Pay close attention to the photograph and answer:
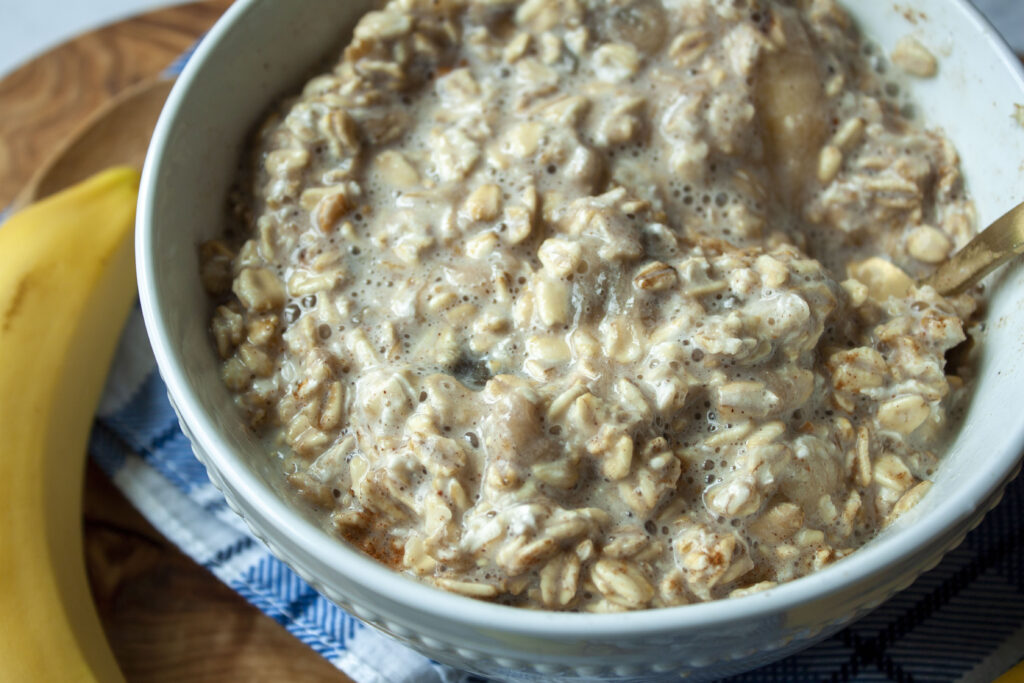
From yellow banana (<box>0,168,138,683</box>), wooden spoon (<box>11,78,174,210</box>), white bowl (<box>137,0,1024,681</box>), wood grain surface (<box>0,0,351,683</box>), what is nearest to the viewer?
white bowl (<box>137,0,1024,681</box>)

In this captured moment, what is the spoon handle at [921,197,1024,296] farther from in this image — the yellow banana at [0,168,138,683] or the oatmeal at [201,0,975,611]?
the yellow banana at [0,168,138,683]

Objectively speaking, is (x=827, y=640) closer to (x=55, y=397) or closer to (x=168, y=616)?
(x=168, y=616)

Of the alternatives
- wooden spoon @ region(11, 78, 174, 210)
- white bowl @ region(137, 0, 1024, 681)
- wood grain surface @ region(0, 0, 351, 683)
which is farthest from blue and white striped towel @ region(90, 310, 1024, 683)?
wooden spoon @ region(11, 78, 174, 210)

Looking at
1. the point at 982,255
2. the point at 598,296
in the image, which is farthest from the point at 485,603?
the point at 982,255

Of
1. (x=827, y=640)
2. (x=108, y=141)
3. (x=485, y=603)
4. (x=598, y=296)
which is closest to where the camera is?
(x=485, y=603)

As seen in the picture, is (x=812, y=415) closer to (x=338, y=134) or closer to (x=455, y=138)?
(x=455, y=138)

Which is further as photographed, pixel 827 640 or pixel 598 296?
pixel 827 640

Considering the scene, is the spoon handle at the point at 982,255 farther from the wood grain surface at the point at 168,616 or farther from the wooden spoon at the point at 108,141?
the wooden spoon at the point at 108,141

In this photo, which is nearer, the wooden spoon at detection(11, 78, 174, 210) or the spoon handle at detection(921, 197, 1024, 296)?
the spoon handle at detection(921, 197, 1024, 296)
